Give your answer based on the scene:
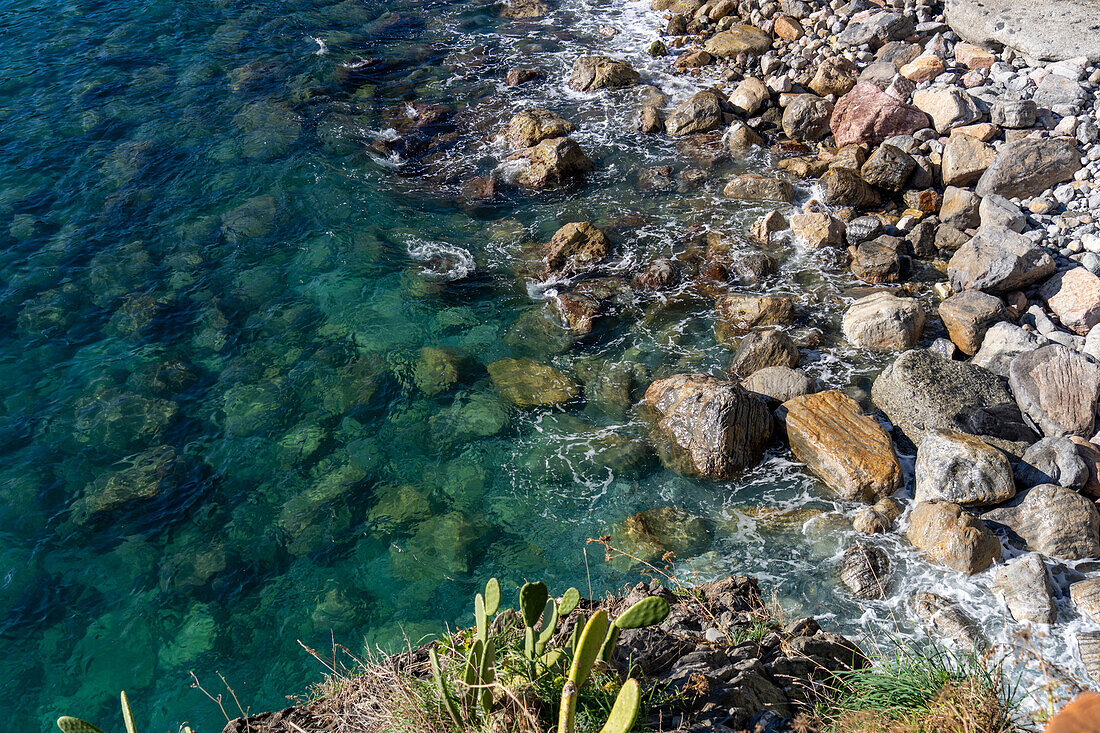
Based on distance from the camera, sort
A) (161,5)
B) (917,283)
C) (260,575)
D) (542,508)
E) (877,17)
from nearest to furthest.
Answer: (260,575)
(542,508)
(917,283)
(877,17)
(161,5)

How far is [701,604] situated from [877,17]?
42.9ft

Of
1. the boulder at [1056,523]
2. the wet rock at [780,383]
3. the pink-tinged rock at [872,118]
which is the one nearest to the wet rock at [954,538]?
the boulder at [1056,523]

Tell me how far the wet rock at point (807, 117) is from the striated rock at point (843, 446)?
21.6 feet

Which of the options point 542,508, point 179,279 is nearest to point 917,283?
point 542,508

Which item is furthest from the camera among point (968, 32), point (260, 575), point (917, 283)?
point (968, 32)

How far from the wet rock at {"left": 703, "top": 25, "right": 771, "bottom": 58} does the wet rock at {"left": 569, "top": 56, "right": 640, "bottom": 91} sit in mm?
1912

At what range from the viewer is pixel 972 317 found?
8812mm

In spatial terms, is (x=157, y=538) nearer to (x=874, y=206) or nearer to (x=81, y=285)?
(x=81, y=285)

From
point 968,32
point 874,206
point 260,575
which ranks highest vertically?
point 968,32

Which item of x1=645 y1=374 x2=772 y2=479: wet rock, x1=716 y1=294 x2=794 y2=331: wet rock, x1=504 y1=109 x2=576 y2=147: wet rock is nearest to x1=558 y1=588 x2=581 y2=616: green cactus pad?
x1=645 y1=374 x2=772 y2=479: wet rock

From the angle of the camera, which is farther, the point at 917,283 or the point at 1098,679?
the point at 917,283

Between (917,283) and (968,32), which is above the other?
(968,32)

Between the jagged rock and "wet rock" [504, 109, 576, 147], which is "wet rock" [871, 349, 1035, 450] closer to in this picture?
the jagged rock

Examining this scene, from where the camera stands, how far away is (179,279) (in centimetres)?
1077
